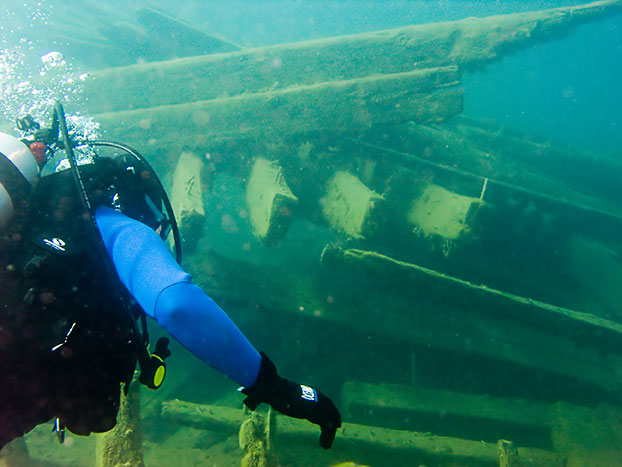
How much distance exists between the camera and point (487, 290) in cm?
429

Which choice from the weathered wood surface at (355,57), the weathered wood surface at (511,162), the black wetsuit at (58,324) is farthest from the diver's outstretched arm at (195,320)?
the weathered wood surface at (355,57)

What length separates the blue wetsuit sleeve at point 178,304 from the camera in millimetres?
1240

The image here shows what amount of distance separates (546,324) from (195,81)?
8.57 metres

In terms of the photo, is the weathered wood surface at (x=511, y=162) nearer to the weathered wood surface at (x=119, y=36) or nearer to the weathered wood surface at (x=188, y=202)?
the weathered wood surface at (x=188, y=202)

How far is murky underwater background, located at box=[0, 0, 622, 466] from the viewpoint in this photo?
443cm

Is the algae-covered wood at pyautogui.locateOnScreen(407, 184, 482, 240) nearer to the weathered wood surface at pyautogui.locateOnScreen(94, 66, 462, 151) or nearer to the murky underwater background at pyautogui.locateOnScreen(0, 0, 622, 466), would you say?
the murky underwater background at pyautogui.locateOnScreen(0, 0, 622, 466)

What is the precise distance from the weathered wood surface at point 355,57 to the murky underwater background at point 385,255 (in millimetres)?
47

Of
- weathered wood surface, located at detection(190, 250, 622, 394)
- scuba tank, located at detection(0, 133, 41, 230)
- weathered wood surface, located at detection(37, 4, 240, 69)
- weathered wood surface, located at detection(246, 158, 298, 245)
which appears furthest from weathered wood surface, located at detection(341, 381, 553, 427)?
weathered wood surface, located at detection(37, 4, 240, 69)

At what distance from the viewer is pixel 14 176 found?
1.53 meters

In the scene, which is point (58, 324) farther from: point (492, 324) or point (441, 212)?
point (492, 324)

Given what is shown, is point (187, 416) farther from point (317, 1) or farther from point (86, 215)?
point (317, 1)

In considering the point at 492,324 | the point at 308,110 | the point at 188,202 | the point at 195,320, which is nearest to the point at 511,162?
the point at 492,324

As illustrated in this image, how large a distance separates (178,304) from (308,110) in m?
5.69

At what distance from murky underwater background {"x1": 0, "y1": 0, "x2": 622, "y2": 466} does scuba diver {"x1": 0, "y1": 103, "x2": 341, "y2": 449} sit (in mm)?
2114
